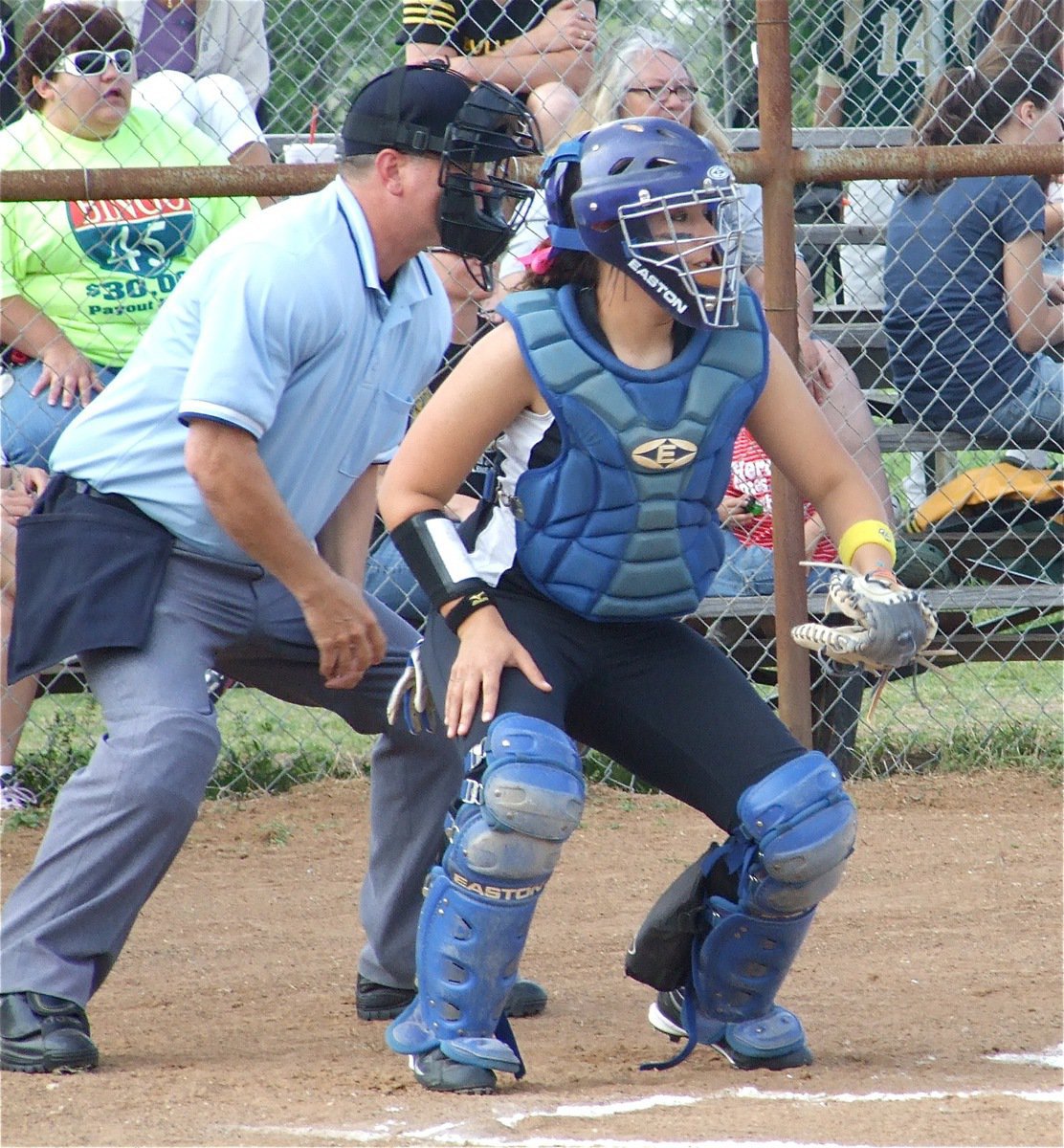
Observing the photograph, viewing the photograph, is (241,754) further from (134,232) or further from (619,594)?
(619,594)

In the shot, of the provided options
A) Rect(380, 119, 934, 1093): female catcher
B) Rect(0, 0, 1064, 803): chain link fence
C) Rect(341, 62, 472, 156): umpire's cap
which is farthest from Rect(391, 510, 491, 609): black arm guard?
Rect(0, 0, 1064, 803): chain link fence

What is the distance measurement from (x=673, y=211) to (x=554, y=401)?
40 cm

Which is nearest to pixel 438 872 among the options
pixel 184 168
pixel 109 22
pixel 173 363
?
pixel 173 363

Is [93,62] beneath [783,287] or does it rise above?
above

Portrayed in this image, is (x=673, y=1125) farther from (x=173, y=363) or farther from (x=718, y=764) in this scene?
(x=173, y=363)

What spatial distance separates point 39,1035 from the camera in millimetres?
3010

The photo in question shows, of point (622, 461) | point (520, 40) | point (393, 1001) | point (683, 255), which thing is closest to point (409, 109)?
point (683, 255)

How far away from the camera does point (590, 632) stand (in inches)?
121

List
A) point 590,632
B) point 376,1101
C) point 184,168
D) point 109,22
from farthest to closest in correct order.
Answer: point 109,22 → point 184,168 → point 590,632 → point 376,1101

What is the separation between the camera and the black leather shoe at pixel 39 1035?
3.00 meters

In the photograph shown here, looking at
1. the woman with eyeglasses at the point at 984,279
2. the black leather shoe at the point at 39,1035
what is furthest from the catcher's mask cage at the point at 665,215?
the woman with eyeglasses at the point at 984,279

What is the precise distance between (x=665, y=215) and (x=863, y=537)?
2.33 feet

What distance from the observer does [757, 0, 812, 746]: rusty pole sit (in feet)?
15.4

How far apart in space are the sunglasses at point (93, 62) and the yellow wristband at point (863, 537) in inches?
121
